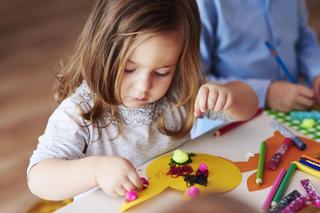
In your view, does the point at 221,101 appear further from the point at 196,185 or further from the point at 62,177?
the point at 62,177

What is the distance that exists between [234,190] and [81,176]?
22 cm

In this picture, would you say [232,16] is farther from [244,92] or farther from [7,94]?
[7,94]

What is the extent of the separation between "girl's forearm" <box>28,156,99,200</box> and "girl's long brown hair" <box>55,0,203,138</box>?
106 mm

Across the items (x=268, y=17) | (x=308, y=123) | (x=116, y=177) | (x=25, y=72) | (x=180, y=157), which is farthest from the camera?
(x=25, y=72)

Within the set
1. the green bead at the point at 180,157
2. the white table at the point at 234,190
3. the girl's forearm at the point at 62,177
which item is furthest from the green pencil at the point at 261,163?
the girl's forearm at the point at 62,177

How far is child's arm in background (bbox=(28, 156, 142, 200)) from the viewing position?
706mm

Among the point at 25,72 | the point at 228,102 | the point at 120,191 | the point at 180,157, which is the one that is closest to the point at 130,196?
the point at 120,191

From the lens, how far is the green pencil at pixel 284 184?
714mm

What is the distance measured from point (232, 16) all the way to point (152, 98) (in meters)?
0.34

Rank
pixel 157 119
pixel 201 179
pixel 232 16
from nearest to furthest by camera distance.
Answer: pixel 201 179 < pixel 157 119 < pixel 232 16

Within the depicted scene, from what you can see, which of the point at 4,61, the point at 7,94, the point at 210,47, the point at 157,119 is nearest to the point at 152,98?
the point at 157,119

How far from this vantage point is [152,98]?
833 mm

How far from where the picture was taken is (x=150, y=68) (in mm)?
761

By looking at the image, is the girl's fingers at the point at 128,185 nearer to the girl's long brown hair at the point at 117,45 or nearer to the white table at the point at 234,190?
the white table at the point at 234,190
